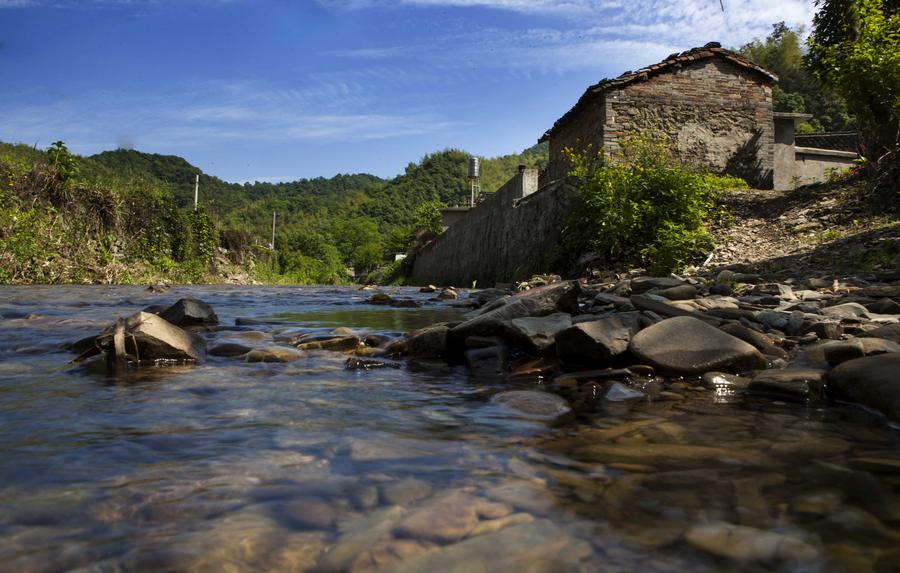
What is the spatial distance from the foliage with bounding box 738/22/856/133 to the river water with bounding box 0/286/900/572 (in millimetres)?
44776

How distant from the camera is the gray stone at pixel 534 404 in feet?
7.48

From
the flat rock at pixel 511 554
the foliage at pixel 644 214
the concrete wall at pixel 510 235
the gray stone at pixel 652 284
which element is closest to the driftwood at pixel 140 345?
the flat rock at pixel 511 554

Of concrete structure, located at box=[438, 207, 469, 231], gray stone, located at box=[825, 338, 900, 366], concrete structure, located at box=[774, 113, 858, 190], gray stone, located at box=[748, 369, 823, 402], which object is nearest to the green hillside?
concrete structure, located at box=[438, 207, 469, 231]

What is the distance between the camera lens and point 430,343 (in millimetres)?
3725

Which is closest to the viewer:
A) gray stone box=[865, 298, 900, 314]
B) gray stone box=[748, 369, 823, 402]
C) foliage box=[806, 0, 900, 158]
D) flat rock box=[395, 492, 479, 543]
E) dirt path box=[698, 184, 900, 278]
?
flat rock box=[395, 492, 479, 543]

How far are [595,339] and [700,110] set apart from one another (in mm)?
13731

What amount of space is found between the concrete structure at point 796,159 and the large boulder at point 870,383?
49.3 feet

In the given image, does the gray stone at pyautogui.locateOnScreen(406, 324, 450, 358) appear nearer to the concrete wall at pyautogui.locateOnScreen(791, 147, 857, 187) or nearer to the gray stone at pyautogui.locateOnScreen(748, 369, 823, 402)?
the gray stone at pyautogui.locateOnScreen(748, 369, 823, 402)

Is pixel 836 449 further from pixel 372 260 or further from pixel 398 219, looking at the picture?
pixel 398 219

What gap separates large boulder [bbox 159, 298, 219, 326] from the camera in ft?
15.9

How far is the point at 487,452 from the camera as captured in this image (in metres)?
1.80

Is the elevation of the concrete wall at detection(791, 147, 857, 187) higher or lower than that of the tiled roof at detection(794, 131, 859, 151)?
lower

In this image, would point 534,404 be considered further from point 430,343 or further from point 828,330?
point 828,330

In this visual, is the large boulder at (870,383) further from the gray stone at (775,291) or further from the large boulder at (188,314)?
the large boulder at (188,314)
